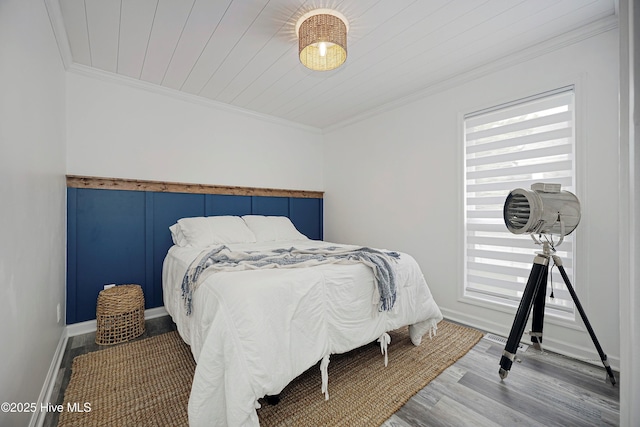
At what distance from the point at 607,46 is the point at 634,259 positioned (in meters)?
2.28

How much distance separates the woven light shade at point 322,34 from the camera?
1.82m

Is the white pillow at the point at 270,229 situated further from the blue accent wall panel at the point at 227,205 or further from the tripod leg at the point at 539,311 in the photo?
the tripod leg at the point at 539,311

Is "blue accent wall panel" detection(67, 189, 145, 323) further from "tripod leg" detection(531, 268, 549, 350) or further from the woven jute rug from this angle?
"tripod leg" detection(531, 268, 549, 350)

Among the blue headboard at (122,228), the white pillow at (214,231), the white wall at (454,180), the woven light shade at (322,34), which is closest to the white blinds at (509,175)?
the white wall at (454,180)

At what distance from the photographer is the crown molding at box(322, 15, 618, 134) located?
77.9 inches

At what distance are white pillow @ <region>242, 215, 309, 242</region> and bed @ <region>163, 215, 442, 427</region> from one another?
0.90m

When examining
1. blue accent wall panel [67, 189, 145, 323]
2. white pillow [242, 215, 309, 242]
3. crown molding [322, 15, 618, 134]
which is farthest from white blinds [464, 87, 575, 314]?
blue accent wall panel [67, 189, 145, 323]

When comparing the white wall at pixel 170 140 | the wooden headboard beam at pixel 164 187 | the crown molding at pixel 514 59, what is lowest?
the wooden headboard beam at pixel 164 187

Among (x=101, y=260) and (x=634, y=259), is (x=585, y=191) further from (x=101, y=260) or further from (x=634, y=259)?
(x=101, y=260)

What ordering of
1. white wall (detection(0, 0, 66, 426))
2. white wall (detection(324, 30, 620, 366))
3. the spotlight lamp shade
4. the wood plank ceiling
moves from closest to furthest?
white wall (detection(0, 0, 66, 426)), the spotlight lamp shade, the wood plank ceiling, white wall (detection(324, 30, 620, 366))

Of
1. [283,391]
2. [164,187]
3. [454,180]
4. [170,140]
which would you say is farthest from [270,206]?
[283,391]

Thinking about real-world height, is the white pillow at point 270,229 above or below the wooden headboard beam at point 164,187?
below

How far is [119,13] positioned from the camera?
1.88 meters

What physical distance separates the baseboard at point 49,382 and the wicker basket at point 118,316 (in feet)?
0.78
